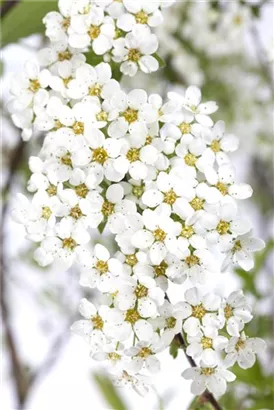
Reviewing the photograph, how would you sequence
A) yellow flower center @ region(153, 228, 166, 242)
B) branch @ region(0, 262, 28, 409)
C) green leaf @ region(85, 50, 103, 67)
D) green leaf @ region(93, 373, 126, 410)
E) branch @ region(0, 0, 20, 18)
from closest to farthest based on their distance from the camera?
yellow flower center @ region(153, 228, 166, 242)
green leaf @ region(85, 50, 103, 67)
branch @ region(0, 0, 20, 18)
green leaf @ region(93, 373, 126, 410)
branch @ region(0, 262, 28, 409)

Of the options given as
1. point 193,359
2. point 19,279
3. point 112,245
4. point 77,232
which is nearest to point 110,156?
point 77,232

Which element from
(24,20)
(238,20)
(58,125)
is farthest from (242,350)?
(238,20)

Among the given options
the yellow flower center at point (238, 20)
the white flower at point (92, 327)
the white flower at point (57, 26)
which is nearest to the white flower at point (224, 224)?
the white flower at point (92, 327)

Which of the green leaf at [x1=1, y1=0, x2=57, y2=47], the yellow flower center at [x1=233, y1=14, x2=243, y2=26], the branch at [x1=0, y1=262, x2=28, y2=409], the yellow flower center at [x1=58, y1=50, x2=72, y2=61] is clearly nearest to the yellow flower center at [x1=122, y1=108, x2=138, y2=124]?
the yellow flower center at [x1=58, y1=50, x2=72, y2=61]

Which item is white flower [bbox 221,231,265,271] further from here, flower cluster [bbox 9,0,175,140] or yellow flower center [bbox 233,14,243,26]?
yellow flower center [bbox 233,14,243,26]

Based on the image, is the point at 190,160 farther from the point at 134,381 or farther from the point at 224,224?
the point at 134,381

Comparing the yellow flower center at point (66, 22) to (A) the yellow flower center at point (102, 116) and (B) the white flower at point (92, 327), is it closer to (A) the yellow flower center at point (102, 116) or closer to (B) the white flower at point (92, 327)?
(A) the yellow flower center at point (102, 116)
